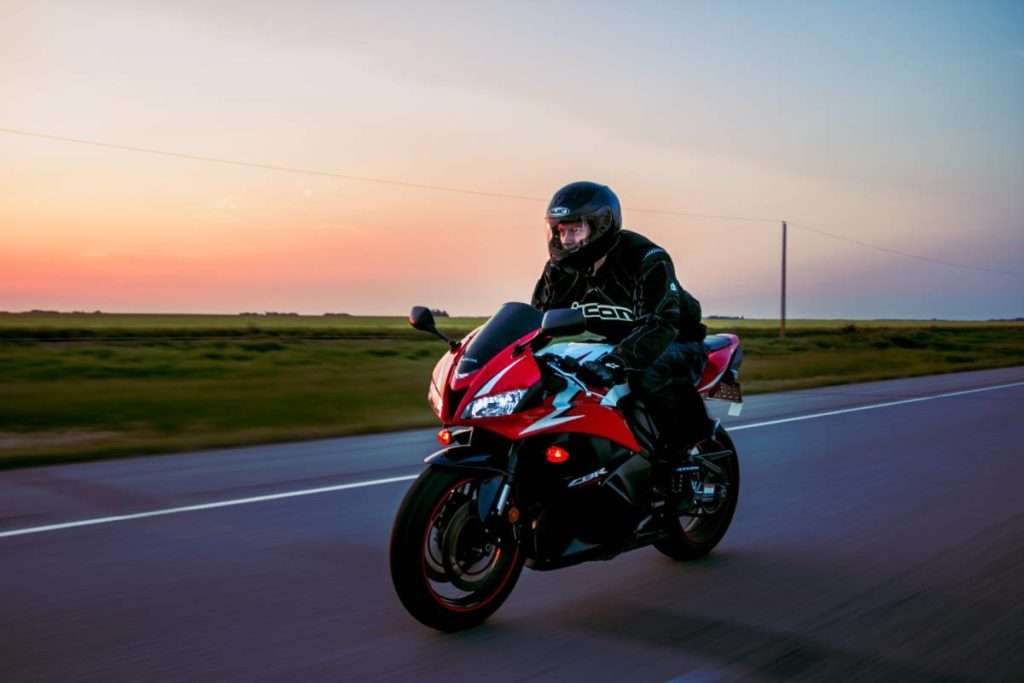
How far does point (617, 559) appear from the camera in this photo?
6281 mm

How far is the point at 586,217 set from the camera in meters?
5.37

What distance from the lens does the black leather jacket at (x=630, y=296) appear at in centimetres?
535

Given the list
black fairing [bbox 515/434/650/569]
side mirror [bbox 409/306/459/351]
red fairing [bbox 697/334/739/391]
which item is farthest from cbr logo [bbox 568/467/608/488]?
red fairing [bbox 697/334/739/391]

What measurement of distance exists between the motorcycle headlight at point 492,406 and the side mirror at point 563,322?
1.03 feet

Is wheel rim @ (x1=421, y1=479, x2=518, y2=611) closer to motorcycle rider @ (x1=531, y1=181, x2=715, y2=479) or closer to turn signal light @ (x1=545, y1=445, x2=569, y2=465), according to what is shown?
turn signal light @ (x1=545, y1=445, x2=569, y2=465)

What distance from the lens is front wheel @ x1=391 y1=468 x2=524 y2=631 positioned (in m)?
4.59

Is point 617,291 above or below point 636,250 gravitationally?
below

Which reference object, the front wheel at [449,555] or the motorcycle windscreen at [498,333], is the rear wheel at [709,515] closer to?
the front wheel at [449,555]

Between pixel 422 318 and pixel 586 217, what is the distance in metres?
0.91

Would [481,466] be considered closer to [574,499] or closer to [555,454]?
[555,454]

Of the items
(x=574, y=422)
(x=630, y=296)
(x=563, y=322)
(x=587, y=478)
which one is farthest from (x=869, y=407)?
(x=563, y=322)

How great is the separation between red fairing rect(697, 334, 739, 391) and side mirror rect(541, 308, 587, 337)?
5.54 ft

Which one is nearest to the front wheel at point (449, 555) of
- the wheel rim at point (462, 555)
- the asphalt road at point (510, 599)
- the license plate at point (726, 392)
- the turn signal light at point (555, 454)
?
the wheel rim at point (462, 555)

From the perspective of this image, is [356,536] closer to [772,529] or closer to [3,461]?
[772,529]
